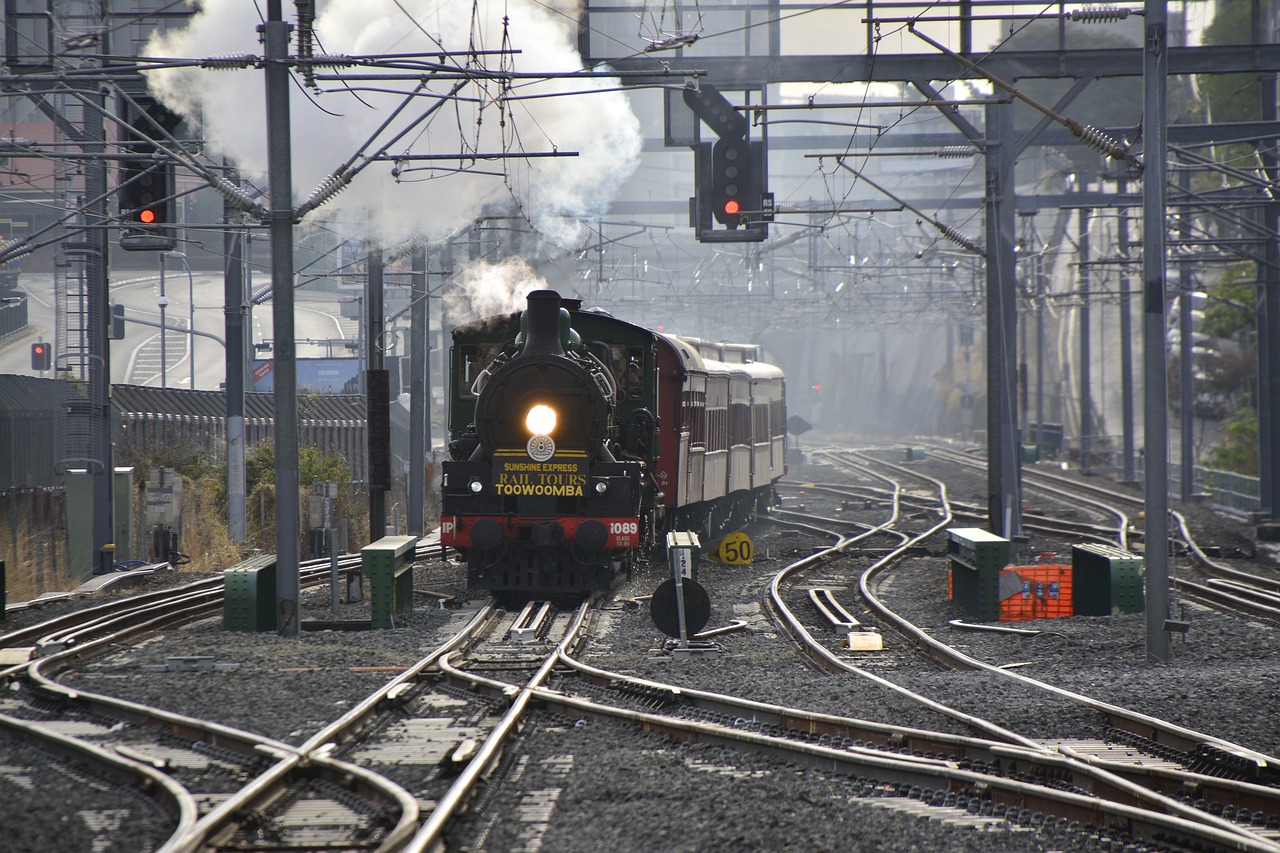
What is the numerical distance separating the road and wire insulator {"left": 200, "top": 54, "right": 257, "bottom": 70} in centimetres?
3720

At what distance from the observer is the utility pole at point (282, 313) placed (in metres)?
12.6

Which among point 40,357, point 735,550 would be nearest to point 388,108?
point 735,550

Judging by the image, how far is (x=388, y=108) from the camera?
18.4 metres

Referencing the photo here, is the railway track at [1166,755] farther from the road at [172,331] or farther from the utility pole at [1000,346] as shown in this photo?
the road at [172,331]

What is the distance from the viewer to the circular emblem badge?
1431 centimetres

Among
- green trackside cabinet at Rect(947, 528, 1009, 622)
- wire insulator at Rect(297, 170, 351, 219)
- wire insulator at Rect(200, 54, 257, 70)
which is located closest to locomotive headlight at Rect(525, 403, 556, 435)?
wire insulator at Rect(297, 170, 351, 219)

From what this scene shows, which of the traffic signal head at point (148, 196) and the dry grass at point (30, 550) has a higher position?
the traffic signal head at point (148, 196)

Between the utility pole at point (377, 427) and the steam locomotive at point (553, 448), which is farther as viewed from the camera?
the utility pole at point (377, 427)

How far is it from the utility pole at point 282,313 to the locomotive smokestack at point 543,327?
258 centimetres

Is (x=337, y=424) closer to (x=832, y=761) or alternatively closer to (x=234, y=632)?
(x=234, y=632)

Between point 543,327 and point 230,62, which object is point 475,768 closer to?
point 543,327

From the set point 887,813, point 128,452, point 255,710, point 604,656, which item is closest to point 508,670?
point 604,656

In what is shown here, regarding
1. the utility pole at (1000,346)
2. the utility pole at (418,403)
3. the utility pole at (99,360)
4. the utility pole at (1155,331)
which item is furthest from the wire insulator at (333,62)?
the utility pole at (1000,346)

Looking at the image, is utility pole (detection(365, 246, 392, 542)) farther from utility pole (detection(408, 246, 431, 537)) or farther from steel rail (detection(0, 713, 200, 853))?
steel rail (detection(0, 713, 200, 853))
